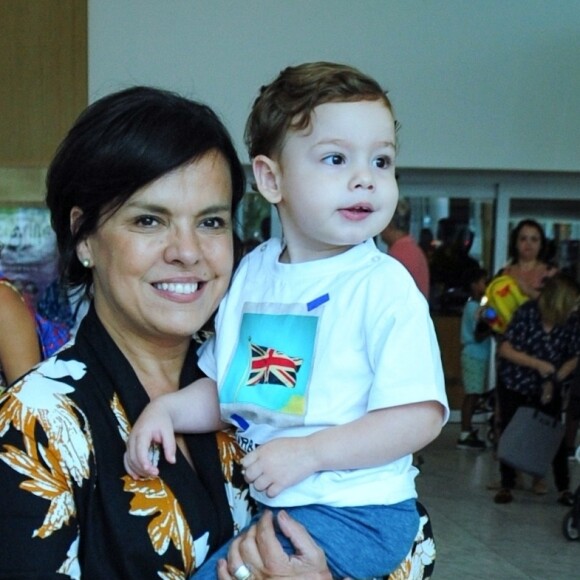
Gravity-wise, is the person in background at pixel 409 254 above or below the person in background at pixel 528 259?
above

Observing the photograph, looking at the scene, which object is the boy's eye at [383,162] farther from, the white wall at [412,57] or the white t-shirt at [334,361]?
the white wall at [412,57]

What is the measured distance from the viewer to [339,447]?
178cm

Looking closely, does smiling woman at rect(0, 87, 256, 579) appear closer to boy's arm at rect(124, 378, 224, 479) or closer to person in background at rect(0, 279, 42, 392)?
boy's arm at rect(124, 378, 224, 479)

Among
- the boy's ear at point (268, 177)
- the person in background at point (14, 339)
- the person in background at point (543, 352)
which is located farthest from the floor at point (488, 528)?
the boy's ear at point (268, 177)

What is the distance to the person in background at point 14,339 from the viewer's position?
278cm

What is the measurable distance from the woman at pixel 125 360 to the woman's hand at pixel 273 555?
0.05ft

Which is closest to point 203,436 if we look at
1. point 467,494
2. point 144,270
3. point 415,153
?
point 144,270

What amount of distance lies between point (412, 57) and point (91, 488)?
8.35 metres

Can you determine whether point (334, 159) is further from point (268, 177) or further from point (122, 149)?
point (122, 149)

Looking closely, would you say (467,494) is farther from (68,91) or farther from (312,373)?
(312,373)

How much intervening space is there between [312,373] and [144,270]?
0.37 meters

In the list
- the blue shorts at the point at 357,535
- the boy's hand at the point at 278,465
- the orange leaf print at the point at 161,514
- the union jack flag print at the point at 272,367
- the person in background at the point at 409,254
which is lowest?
the person in background at the point at 409,254

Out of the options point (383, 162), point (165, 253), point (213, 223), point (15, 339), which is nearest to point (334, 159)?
point (383, 162)

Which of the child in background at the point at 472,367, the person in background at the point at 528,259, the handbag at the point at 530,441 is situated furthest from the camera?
the child in background at the point at 472,367
